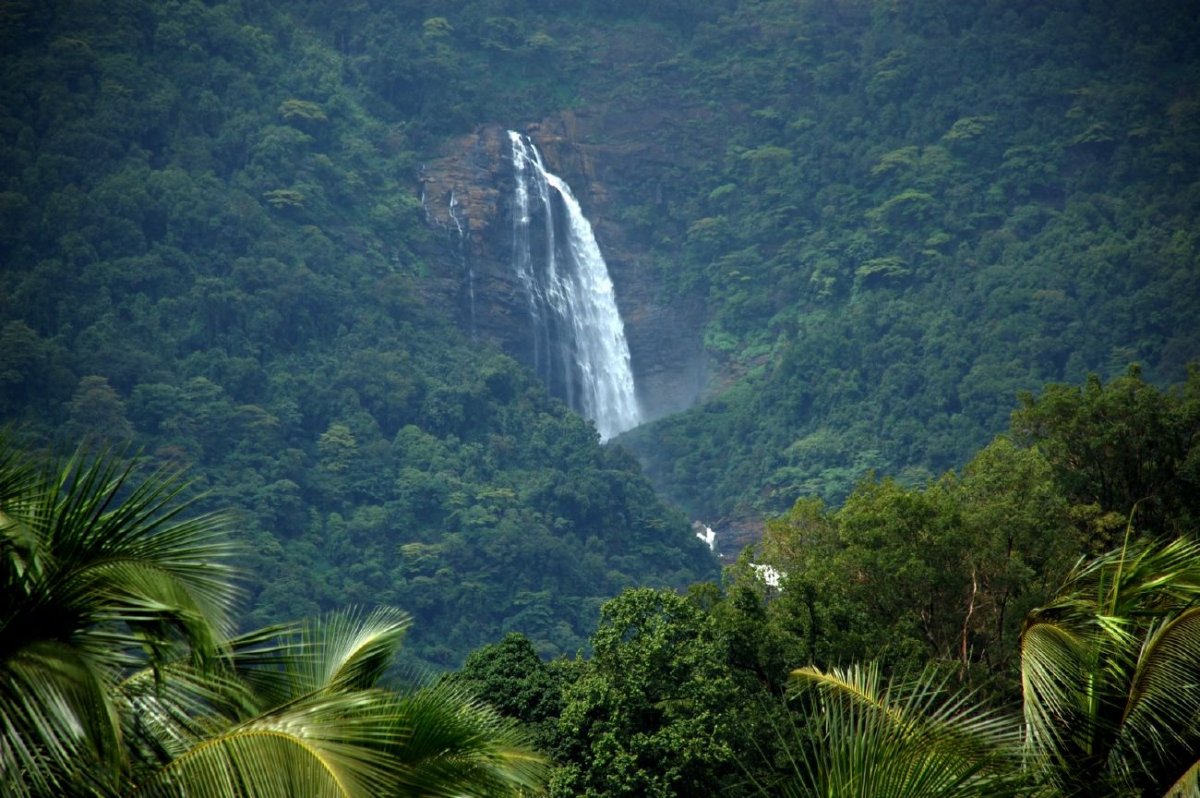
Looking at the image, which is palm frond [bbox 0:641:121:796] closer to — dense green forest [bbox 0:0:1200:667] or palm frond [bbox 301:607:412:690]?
palm frond [bbox 301:607:412:690]

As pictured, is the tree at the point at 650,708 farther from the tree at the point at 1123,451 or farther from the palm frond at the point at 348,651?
the palm frond at the point at 348,651

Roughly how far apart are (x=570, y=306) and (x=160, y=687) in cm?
8923

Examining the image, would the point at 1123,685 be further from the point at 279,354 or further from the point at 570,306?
the point at 570,306

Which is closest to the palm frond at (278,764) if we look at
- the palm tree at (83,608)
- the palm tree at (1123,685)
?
the palm tree at (83,608)

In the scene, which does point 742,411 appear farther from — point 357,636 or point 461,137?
point 357,636

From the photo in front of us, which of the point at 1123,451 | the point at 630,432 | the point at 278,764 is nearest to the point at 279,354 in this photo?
the point at 630,432

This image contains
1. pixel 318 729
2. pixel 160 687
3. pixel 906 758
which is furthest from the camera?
pixel 906 758

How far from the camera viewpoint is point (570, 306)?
313 feet

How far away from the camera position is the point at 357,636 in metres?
8.13

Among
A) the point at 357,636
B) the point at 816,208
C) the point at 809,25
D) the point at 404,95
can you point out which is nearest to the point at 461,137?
the point at 404,95

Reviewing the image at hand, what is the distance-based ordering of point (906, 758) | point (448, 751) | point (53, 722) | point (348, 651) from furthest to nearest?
point (348, 651), point (448, 751), point (906, 758), point (53, 722)

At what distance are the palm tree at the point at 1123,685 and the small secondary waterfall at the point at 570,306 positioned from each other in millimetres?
84799

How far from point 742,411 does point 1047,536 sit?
62.1 metres

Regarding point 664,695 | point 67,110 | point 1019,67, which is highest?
point 664,695
